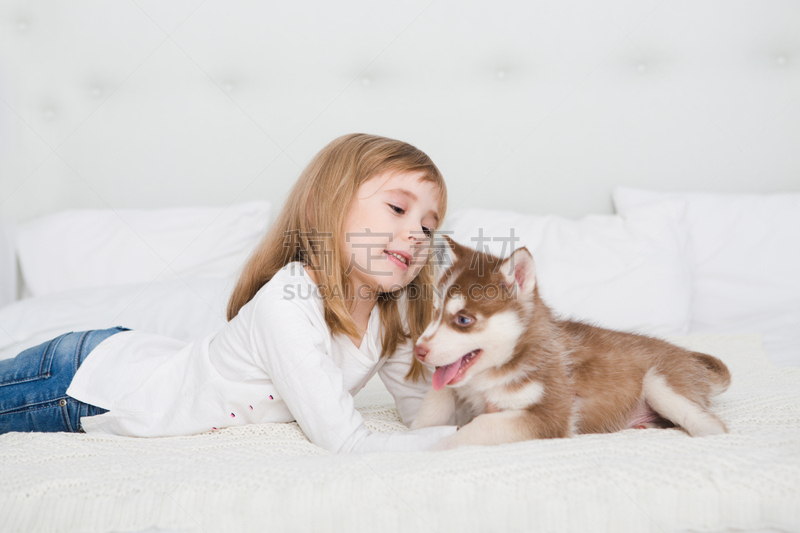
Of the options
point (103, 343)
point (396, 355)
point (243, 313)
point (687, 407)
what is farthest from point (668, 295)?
point (103, 343)

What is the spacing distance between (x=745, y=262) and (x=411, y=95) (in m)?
1.70

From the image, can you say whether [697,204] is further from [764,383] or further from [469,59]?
[469,59]

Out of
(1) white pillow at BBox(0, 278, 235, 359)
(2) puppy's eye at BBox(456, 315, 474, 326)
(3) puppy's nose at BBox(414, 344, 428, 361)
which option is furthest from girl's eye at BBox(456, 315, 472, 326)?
(1) white pillow at BBox(0, 278, 235, 359)

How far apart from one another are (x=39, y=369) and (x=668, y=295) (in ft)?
7.27

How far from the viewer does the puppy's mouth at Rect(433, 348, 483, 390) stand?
3.95ft

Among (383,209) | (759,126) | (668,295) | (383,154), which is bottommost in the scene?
(668,295)

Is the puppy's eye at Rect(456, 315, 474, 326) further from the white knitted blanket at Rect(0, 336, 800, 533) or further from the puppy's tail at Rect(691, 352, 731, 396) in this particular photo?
the puppy's tail at Rect(691, 352, 731, 396)

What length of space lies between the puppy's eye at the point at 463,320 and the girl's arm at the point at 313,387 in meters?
0.24

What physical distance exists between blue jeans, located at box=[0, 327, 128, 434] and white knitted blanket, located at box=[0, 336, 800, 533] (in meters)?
0.42

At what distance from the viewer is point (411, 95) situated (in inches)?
102

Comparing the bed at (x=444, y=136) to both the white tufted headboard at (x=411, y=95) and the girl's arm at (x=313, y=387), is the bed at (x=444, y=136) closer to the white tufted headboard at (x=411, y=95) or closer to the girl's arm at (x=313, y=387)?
the white tufted headboard at (x=411, y=95)

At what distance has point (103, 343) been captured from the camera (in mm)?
1542

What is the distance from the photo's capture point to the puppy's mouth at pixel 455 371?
1.20m

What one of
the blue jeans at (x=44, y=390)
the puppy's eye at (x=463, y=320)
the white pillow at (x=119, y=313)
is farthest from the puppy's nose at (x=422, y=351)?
the white pillow at (x=119, y=313)
